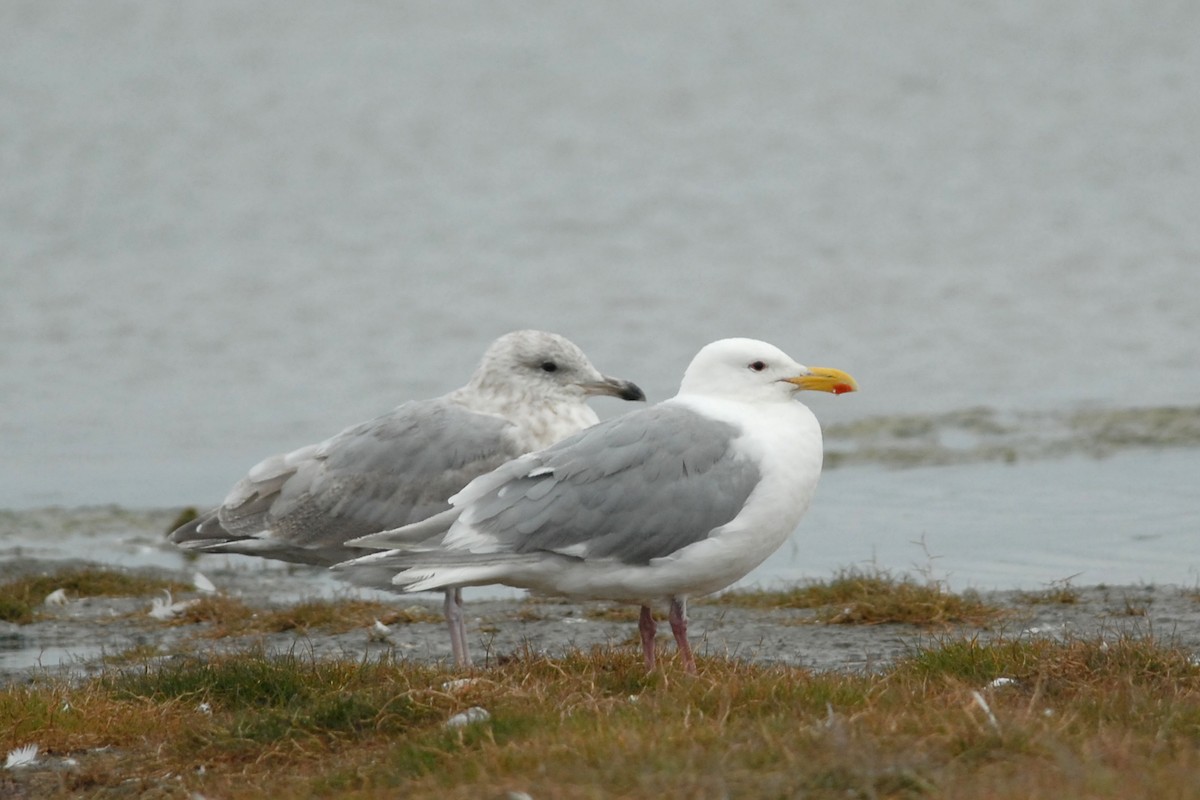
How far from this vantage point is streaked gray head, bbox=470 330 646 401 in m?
8.40

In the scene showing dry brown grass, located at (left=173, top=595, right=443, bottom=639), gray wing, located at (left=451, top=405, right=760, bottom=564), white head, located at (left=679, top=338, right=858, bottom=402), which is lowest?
dry brown grass, located at (left=173, top=595, right=443, bottom=639)

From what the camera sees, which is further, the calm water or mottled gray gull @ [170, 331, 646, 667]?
the calm water

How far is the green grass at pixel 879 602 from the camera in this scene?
27.5 ft

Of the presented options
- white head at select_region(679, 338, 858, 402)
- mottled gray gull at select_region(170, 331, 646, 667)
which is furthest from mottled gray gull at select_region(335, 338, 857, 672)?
mottled gray gull at select_region(170, 331, 646, 667)

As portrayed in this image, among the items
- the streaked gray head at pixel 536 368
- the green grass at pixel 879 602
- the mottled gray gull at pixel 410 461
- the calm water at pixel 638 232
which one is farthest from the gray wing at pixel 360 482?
the calm water at pixel 638 232

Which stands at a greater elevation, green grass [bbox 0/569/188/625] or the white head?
the white head

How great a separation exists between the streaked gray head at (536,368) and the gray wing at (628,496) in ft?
4.97

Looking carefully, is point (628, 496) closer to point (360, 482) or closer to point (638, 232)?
point (360, 482)

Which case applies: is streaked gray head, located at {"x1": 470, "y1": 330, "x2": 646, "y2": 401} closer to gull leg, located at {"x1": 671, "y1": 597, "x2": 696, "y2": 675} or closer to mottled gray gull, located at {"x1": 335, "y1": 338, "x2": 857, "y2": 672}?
mottled gray gull, located at {"x1": 335, "y1": 338, "x2": 857, "y2": 672}

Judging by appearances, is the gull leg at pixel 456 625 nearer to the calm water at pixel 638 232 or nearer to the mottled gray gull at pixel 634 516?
the mottled gray gull at pixel 634 516

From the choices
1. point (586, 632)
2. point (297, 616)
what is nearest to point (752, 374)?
point (586, 632)

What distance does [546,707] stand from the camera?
6.00 m

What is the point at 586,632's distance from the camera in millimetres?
8594

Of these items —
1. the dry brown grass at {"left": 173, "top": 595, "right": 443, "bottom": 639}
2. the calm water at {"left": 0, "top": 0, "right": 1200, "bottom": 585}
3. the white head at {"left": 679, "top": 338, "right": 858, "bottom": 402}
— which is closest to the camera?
the white head at {"left": 679, "top": 338, "right": 858, "bottom": 402}
